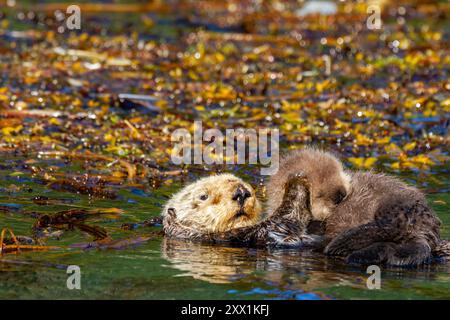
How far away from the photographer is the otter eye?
723 cm

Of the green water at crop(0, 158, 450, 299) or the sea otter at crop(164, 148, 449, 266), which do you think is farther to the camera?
the sea otter at crop(164, 148, 449, 266)

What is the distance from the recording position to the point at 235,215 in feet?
24.1

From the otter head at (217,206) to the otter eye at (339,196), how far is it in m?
0.67

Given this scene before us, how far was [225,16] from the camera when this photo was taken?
1898 centimetres

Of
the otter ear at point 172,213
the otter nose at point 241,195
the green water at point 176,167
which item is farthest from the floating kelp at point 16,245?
the otter nose at point 241,195

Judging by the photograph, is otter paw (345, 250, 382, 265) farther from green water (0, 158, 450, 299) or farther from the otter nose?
the otter nose

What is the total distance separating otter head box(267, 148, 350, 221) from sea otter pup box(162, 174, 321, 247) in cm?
10

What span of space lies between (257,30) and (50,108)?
6881 mm

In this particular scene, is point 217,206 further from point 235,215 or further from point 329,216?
point 329,216

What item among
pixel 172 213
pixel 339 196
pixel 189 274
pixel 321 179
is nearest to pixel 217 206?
pixel 172 213

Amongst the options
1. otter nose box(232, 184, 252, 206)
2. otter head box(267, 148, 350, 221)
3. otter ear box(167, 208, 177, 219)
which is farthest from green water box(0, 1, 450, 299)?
otter head box(267, 148, 350, 221)

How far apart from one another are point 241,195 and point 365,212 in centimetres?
102

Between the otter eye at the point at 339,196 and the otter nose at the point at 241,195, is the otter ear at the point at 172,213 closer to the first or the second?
the otter nose at the point at 241,195

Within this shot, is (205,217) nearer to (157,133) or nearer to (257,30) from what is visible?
(157,133)
